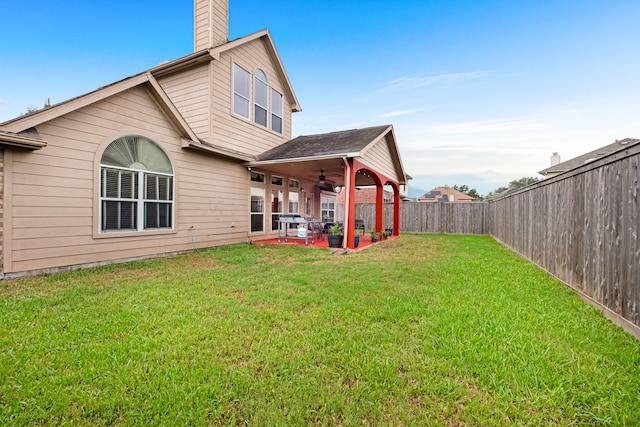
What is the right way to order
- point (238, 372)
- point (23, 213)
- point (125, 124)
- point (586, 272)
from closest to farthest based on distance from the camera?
point (238, 372), point (586, 272), point (23, 213), point (125, 124)

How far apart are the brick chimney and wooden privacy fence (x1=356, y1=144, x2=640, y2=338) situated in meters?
10.6

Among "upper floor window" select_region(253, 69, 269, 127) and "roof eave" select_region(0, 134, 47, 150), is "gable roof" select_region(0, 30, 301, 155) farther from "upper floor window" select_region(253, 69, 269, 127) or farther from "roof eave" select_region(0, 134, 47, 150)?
"upper floor window" select_region(253, 69, 269, 127)

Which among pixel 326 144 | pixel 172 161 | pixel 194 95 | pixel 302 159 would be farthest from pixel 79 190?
pixel 326 144

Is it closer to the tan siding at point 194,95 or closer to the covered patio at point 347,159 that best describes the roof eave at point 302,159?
the covered patio at point 347,159

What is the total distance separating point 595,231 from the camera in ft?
11.8

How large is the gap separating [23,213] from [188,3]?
1073 centimetres

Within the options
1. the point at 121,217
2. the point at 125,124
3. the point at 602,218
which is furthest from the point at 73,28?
the point at 602,218

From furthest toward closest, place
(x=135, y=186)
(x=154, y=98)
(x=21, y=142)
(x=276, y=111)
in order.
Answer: (x=276, y=111), (x=154, y=98), (x=135, y=186), (x=21, y=142)

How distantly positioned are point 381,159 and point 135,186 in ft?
27.2

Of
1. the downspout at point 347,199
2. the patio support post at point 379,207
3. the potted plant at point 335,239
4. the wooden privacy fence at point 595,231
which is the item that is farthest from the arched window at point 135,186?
the wooden privacy fence at point 595,231

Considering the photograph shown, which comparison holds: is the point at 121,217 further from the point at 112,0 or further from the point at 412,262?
the point at 112,0

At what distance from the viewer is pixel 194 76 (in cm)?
897

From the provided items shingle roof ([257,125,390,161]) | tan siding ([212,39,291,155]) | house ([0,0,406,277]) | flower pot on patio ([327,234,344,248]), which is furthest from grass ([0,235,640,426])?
tan siding ([212,39,291,155])

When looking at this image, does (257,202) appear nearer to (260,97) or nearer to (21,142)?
(260,97)
